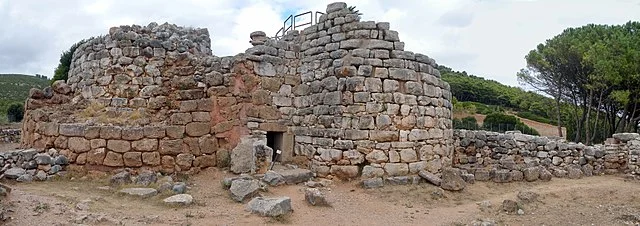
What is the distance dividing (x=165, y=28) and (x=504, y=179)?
8.76m

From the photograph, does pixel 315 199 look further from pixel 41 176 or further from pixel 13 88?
pixel 13 88

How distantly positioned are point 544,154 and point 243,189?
8.83 metres

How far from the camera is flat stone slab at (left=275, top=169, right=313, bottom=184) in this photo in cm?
894

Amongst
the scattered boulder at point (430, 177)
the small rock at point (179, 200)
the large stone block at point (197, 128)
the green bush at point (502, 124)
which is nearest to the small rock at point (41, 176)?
the large stone block at point (197, 128)

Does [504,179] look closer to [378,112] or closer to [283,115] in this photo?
[378,112]

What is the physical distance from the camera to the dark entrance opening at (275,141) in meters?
10.4

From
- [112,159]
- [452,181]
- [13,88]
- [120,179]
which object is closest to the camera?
[120,179]

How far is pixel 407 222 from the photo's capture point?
7.25 metres

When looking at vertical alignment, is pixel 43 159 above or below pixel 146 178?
above

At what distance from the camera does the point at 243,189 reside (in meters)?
7.70

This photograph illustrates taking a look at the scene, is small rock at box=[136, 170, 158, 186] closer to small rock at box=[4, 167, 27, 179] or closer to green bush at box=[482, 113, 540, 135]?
small rock at box=[4, 167, 27, 179]

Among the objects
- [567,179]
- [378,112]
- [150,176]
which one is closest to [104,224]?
[150,176]

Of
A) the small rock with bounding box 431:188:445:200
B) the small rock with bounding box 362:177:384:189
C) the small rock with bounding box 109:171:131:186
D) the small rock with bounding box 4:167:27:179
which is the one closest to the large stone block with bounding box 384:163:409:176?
the small rock with bounding box 362:177:384:189

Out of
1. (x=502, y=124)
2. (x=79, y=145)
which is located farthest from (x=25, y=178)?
(x=502, y=124)
